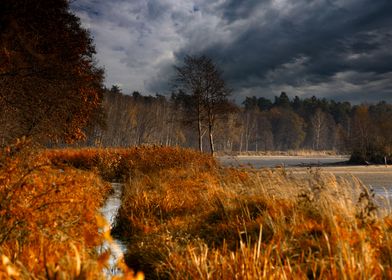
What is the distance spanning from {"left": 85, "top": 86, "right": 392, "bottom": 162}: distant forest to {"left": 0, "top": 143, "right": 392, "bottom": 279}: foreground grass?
22.7 metres

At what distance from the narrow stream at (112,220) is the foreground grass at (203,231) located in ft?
0.74

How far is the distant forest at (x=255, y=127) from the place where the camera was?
4066cm

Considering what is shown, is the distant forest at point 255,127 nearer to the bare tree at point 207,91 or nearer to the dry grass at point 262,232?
the bare tree at point 207,91

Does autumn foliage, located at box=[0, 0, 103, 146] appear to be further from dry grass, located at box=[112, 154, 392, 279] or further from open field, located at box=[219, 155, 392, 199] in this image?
open field, located at box=[219, 155, 392, 199]

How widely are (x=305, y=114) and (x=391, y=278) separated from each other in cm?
10694

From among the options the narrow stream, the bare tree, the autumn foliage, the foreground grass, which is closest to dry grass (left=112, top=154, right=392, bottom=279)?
the foreground grass

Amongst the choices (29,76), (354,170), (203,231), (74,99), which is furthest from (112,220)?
(354,170)

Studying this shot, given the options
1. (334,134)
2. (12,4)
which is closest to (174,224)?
(12,4)

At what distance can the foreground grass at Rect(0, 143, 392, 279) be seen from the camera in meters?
4.02

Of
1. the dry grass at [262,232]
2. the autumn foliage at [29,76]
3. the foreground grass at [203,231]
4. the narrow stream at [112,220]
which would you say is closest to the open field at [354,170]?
the dry grass at [262,232]

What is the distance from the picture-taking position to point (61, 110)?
13.7 meters

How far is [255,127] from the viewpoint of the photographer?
91.6 m

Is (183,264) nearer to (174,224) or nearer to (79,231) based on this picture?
(79,231)

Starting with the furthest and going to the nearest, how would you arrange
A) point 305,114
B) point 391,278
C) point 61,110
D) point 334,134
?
point 305,114
point 334,134
point 61,110
point 391,278
